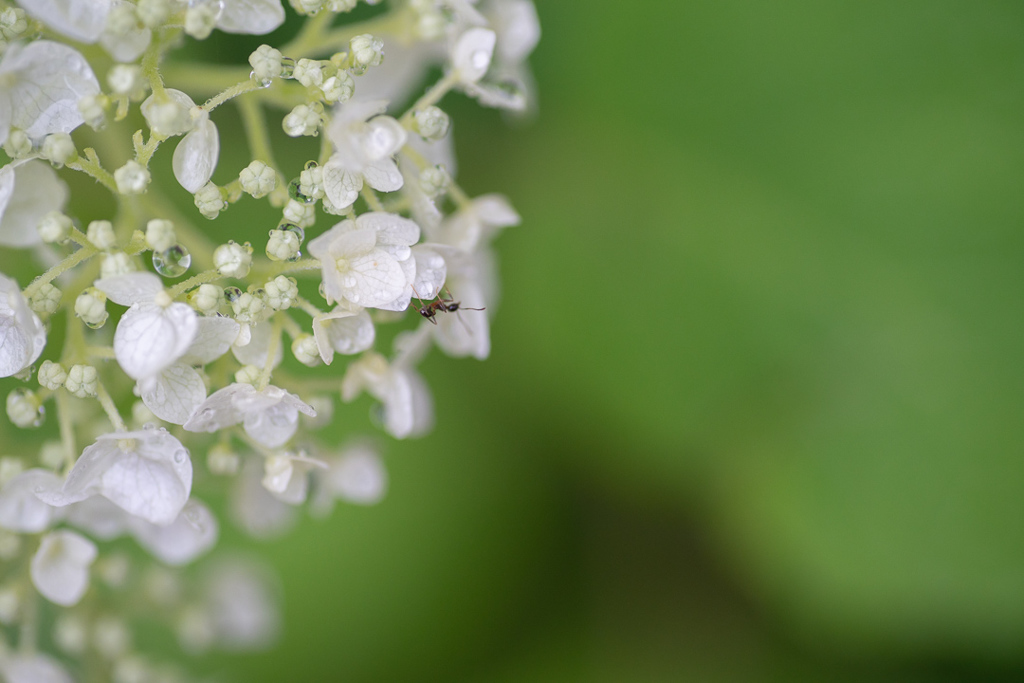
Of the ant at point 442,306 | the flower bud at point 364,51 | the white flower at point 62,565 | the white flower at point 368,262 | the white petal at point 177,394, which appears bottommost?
the white flower at point 62,565

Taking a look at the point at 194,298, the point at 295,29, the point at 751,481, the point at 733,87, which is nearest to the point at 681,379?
the point at 751,481

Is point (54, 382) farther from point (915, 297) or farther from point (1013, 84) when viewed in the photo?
point (1013, 84)

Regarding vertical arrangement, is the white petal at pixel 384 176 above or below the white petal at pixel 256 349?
above

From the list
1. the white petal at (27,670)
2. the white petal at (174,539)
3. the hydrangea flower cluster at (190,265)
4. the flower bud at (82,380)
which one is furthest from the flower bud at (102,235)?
the white petal at (27,670)

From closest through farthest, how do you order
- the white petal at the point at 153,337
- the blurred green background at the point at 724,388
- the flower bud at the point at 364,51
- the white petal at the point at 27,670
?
the white petal at the point at 153,337 → the flower bud at the point at 364,51 → the white petal at the point at 27,670 → the blurred green background at the point at 724,388

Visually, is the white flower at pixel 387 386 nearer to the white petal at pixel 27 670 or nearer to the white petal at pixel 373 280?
the white petal at pixel 373 280

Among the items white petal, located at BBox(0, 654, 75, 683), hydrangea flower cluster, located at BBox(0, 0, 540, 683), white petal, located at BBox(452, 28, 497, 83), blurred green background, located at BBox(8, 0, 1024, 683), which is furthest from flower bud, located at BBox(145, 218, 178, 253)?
blurred green background, located at BBox(8, 0, 1024, 683)
